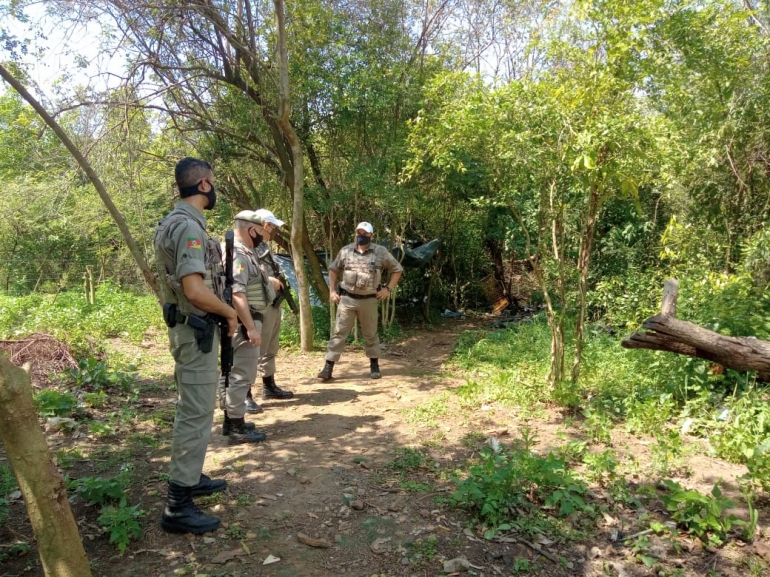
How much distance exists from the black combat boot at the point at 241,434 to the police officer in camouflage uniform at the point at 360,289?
1974mm

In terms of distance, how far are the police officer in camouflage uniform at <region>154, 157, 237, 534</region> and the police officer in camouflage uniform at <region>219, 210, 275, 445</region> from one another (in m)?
0.93

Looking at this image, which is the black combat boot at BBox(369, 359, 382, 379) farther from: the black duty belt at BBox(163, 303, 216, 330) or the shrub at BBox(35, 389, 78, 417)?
the black duty belt at BBox(163, 303, 216, 330)

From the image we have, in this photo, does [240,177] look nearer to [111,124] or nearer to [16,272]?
[111,124]

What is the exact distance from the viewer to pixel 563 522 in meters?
3.01

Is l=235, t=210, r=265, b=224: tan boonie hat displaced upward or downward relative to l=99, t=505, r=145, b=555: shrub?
upward

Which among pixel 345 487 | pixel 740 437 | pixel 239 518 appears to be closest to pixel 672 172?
pixel 740 437

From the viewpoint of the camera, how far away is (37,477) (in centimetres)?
193

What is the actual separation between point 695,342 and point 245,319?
124 inches

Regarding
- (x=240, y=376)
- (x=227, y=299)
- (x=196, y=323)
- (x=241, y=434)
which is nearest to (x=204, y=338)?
(x=196, y=323)

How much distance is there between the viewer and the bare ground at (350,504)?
266cm

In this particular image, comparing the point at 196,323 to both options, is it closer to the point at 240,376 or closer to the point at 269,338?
the point at 240,376

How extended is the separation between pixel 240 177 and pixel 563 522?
276 inches

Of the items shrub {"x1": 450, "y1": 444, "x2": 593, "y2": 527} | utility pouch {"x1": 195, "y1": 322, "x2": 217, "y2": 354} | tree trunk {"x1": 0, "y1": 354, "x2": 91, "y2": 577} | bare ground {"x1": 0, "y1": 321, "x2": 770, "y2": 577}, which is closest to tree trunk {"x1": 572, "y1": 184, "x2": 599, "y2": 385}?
bare ground {"x1": 0, "y1": 321, "x2": 770, "y2": 577}

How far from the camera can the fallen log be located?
3.52 meters
